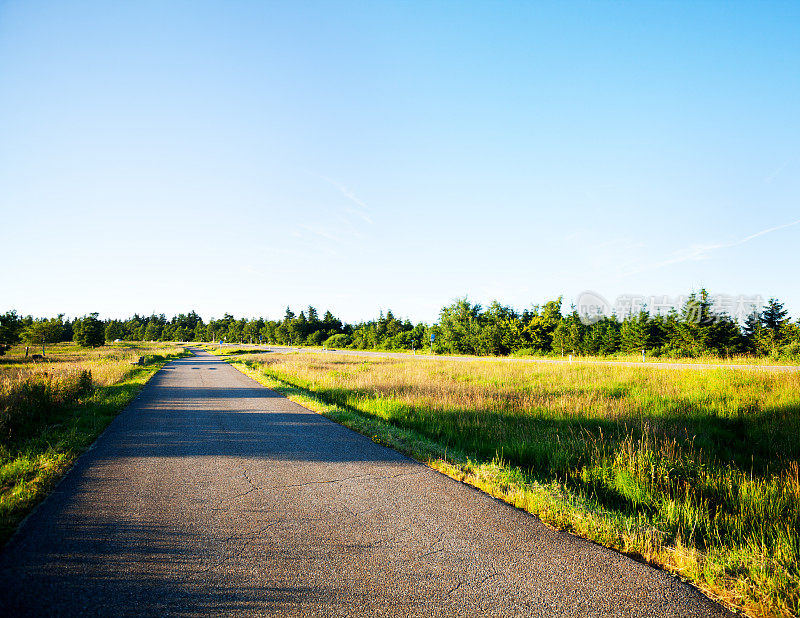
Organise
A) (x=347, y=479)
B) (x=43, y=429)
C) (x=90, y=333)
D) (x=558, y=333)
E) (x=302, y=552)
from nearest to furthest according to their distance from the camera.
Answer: (x=302, y=552) < (x=347, y=479) < (x=43, y=429) < (x=558, y=333) < (x=90, y=333)

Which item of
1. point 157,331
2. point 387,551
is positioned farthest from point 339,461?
point 157,331

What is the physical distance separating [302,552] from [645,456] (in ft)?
17.5

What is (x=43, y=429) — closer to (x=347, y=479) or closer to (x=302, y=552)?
(x=347, y=479)

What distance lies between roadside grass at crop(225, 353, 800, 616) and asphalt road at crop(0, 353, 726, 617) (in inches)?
15.7

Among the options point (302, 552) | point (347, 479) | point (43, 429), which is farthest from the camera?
Answer: point (43, 429)

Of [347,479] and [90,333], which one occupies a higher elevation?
[90,333]

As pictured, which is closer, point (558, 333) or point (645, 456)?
point (645, 456)

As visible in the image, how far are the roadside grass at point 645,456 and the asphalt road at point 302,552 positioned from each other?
15.7 inches

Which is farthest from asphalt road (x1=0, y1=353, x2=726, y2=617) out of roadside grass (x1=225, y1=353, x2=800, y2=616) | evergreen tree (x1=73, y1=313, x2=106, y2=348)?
evergreen tree (x1=73, y1=313, x2=106, y2=348)

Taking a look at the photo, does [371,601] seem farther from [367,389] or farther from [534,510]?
[367,389]

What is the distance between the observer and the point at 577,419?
9.49 metres

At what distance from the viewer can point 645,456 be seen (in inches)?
233

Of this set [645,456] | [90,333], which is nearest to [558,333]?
[645,456]

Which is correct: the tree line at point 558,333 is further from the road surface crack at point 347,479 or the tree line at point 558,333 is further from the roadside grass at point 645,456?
the road surface crack at point 347,479
